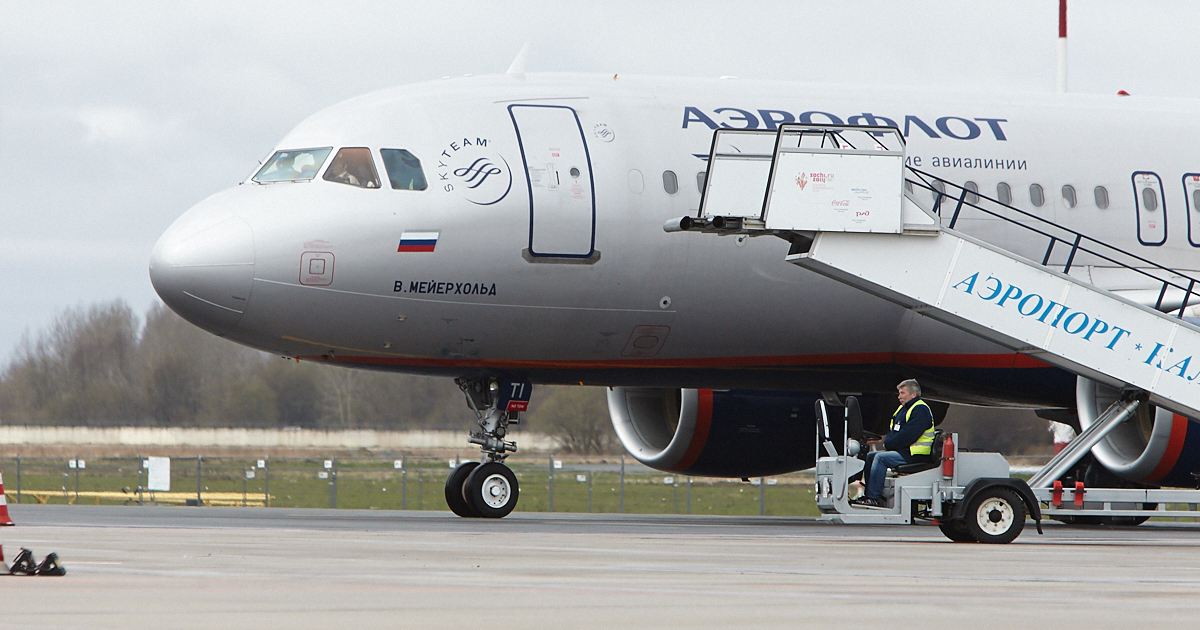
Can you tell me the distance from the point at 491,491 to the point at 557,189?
99.2 inches

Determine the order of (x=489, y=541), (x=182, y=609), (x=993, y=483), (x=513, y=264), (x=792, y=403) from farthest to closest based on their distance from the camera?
(x=792, y=403) < (x=513, y=264) < (x=993, y=483) < (x=489, y=541) < (x=182, y=609)

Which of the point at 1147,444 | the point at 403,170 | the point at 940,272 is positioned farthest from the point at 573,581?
the point at 1147,444

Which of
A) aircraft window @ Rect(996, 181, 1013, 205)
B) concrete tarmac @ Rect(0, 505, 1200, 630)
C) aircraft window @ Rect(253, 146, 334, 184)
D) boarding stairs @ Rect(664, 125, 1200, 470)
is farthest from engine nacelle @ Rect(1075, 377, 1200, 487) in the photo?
aircraft window @ Rect(253, 146, 334, 184)

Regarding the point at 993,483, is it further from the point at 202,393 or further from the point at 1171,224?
the point at 202,393

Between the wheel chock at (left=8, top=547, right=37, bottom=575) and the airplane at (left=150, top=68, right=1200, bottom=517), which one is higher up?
the airplane at (left=150, top=68, right=1200, bottom=517)

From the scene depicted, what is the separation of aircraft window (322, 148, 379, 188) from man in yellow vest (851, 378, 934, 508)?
4534 millimetres

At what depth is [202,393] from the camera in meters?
36.0

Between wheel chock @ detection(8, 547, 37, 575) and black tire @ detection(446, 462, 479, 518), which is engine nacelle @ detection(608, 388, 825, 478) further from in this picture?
wheel chock @ detection(8, 547, 37, 575)

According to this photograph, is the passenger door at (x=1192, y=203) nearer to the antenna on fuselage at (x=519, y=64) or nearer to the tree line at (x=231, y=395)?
the antenna on fuselage at (x=519, y=64)

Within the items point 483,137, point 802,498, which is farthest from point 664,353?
point 802,498

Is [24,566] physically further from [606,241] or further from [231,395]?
[231,395]

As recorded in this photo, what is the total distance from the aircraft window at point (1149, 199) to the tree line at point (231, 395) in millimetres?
19317

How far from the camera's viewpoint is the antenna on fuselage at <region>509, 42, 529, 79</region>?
14.0 m

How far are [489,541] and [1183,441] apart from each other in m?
6.54
